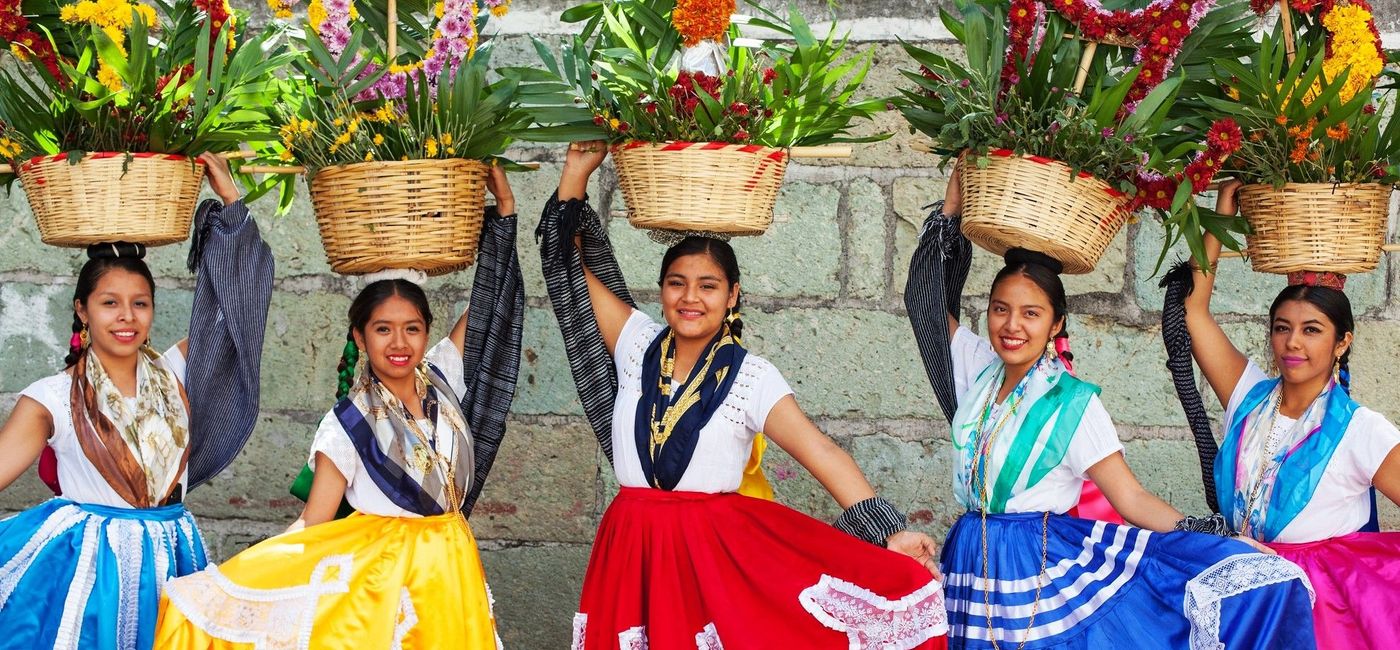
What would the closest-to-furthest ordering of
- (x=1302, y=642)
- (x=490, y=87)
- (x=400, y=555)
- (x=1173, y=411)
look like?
(x=1302, y=642) < (x=400, y=555) < (x=490, y=87) < (x=1173, y=411)

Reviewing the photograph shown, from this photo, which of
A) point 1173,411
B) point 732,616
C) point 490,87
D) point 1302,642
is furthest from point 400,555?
point 1173,411

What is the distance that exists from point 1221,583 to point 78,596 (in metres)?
2.86

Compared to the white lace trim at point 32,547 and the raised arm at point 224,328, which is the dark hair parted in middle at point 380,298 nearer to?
the raised arm at point 224,328

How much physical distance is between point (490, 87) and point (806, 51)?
2.84ft

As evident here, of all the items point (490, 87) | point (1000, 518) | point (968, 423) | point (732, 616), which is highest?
point (490, 87)

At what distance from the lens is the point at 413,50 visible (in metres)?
4.00

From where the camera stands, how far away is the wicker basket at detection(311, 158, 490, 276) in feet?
12.0

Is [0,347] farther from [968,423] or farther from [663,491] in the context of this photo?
[968,423]

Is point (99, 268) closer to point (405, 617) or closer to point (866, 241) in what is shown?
point (405, 617)

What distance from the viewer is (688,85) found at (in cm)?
361

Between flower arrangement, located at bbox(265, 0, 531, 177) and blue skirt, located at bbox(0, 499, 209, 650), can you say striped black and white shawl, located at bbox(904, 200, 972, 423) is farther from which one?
blue skirt, located at bbox(0, 499, 209, 650)

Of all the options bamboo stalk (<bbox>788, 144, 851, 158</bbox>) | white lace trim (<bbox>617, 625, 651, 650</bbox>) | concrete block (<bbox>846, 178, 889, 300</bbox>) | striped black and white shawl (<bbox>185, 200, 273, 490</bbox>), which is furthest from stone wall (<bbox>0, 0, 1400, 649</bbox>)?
white lace trim (<bbox>617, 625, 651, 650</bbox>)

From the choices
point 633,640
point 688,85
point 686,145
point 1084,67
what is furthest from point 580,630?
point 1084,67

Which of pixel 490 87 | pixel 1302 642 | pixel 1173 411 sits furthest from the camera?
pixel 1173 411
